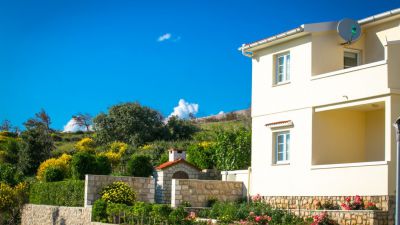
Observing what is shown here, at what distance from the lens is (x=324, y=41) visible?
2409 cm

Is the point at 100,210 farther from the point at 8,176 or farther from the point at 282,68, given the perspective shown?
the point at 8,176

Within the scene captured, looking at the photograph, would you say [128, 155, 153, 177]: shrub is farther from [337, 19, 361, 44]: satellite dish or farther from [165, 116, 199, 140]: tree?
[165, 116, 199, 140]: tree

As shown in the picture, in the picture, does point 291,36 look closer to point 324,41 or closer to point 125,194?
point 324,41

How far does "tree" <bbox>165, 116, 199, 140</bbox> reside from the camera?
52.2 metres

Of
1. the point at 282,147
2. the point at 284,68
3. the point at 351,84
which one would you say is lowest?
the point at 282,147

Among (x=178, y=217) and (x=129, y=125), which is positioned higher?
(x=129, y=125)

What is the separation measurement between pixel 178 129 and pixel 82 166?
2378 centimetres

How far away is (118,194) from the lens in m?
25.9

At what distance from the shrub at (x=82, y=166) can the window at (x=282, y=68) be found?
32.9ft

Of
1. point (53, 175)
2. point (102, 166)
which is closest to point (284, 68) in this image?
point (102, 166)

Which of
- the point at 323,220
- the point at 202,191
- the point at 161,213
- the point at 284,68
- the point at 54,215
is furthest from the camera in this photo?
the point at 54,215

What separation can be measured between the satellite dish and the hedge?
12.6 meters

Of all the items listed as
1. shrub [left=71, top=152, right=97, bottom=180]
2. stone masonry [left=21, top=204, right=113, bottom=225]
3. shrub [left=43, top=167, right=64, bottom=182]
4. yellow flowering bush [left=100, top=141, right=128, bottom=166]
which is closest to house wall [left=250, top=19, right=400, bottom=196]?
stone masonry [left=21, top=204, right=113, bottom=225]

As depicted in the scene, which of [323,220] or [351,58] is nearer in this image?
[323,220]
